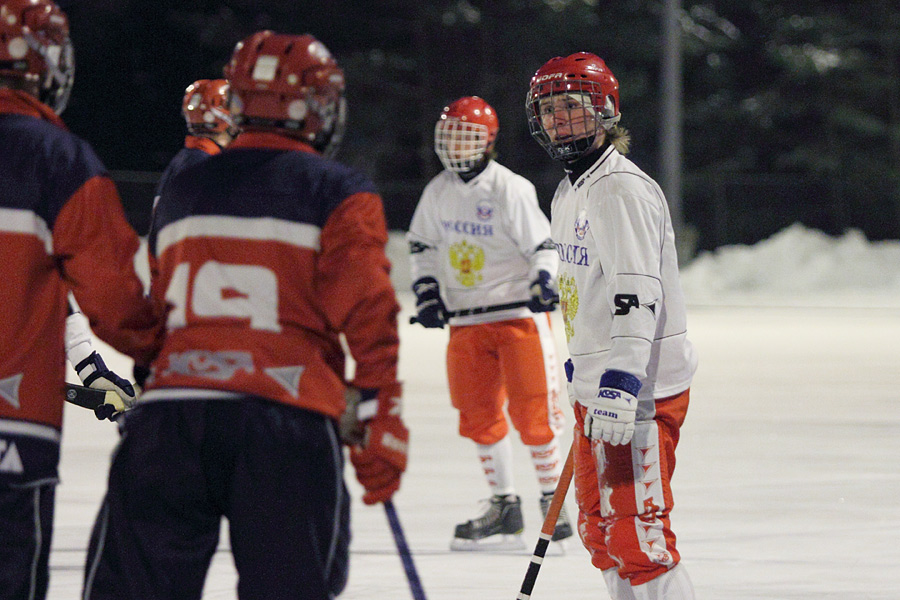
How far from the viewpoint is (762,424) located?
987cm

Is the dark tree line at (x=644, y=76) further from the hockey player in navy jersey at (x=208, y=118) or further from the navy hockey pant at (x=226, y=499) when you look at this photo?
the navy hockey pant at (x=226, y=499)

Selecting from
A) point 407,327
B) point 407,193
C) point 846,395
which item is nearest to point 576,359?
point 846,395

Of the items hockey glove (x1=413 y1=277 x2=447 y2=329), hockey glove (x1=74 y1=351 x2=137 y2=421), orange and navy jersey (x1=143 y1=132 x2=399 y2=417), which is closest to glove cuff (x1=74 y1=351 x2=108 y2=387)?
hockey glove (x1=74 y1=351 x2=137 y2=421)

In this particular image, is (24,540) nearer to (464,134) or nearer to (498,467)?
(498,467)

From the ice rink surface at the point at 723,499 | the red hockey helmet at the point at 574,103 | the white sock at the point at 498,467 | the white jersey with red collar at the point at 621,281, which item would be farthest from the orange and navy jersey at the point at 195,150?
the white sock at the point at 498,467

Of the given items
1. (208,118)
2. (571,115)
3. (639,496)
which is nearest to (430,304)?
(208,118)

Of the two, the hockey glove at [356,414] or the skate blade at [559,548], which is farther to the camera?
the skate blade at [559,548]

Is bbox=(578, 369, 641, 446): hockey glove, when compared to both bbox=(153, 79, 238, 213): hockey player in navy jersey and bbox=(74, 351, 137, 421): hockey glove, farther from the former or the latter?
bbox=(153, 79, 238, 213): hockey player in navy jersey

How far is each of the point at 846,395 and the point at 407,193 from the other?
18.2m

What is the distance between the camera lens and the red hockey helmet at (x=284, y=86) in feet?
11.2

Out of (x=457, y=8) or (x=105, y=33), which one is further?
(x=105, y=33)

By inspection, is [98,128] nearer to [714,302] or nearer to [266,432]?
[714,302]

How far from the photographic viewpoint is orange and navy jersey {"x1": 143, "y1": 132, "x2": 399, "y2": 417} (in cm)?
329

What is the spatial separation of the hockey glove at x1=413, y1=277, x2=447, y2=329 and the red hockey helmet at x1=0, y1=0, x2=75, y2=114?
11.8ft
